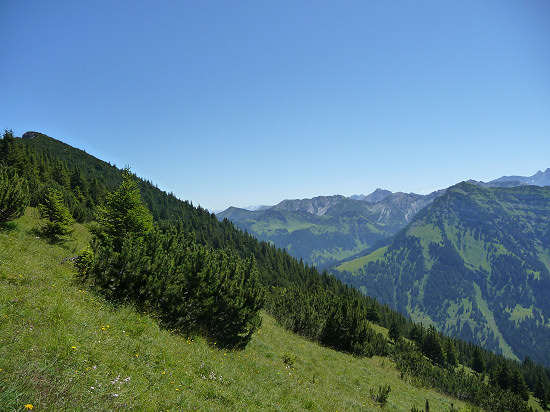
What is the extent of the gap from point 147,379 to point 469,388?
79432mm

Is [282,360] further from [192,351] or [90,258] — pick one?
[90,258]

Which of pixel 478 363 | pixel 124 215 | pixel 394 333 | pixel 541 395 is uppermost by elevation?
pixel 124 215

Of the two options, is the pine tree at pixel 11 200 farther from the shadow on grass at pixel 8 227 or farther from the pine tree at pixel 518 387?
the pine tree at pixel 518 387

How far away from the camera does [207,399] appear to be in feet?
30.0

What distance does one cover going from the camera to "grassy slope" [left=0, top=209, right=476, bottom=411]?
5918 mm

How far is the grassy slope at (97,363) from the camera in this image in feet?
19.4

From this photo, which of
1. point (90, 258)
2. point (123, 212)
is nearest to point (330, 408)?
point (90, 258)

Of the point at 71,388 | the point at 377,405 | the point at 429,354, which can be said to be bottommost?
the point at 429,354

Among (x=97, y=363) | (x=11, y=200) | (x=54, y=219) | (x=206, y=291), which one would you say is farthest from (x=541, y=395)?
(x=11, y=200)

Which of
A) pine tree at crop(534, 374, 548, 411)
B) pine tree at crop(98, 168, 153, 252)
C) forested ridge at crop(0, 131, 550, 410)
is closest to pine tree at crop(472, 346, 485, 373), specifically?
forested ridge at crop(0, 131, 550, 410)

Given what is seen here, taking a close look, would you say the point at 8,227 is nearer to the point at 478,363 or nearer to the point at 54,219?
the point at 54,219

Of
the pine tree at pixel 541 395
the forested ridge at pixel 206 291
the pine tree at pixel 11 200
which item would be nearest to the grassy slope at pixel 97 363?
the forested ridge at pixel 206 291

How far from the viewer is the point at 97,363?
7.89m

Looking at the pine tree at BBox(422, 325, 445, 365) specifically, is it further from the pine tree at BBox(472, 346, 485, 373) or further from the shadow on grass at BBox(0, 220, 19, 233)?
the shadow on grass at BBox(0, 220, 19, 233)
